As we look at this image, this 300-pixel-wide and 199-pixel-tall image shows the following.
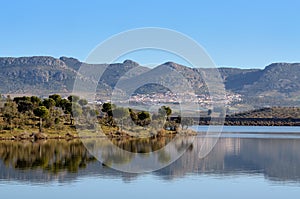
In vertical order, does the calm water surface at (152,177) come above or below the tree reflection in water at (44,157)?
below

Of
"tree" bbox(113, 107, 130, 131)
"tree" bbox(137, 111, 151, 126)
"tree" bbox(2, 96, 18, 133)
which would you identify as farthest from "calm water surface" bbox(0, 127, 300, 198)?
"tree" bbox(137, 111, 151, 126)

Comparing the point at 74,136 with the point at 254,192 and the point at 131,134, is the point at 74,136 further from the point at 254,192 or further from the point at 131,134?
the point at 254,192

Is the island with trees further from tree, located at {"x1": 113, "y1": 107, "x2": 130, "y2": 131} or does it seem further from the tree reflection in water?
the tree reflection in water

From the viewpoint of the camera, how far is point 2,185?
1682 inches

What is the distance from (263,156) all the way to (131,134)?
45.6 meters

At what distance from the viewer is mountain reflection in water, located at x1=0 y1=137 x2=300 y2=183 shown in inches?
1960

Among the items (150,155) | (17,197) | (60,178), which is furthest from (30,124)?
(17,197)

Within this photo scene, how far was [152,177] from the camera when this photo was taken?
162 ft

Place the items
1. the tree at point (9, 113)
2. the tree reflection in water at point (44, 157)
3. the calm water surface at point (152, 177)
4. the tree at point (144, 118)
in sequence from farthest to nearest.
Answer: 1. the tree at point (144, 118)
2. the tree at point (9, 113)
3. the tree reflection in water at point (44, 157)
4. the calm water surface at point (152, 177)

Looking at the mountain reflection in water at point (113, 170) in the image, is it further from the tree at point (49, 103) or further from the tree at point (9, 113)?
the tree at point (49, 103)

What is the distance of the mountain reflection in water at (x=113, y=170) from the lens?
1960 inches

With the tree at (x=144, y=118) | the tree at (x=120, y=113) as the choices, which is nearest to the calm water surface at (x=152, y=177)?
the tree at (x=120, y=113)

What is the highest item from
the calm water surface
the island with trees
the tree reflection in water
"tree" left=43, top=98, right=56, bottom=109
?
"tree" left=43, top=98, right=56, bottom=109

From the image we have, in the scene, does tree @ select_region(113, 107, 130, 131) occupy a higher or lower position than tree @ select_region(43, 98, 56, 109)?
lower
